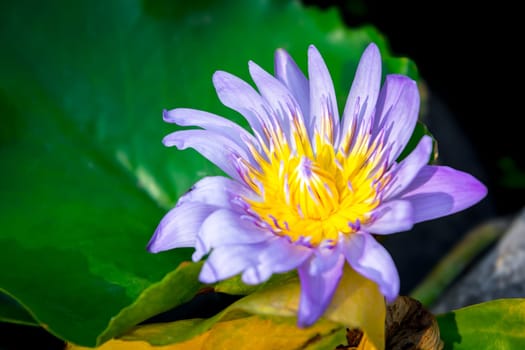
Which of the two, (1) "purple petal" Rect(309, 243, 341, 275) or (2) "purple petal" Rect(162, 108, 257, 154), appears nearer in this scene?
(1) "purple petal" Rect(309, 243, 341, 275)

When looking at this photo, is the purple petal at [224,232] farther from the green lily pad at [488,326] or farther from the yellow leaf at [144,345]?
the green lily pad at [488,326]

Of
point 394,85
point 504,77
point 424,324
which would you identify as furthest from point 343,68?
point 504,77

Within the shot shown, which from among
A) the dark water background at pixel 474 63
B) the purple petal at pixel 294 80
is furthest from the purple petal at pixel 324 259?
the dark water background at pixel 474 63

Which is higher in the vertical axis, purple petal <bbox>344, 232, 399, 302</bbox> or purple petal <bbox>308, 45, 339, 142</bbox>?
purple petal <bbox>308, 45, 339, 142</bbox>

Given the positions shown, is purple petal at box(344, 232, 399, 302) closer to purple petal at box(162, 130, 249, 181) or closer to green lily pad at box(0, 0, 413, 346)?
purple petal at box(162, 130, 249, 181)

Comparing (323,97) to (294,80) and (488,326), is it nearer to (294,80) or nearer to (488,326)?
(294,80)

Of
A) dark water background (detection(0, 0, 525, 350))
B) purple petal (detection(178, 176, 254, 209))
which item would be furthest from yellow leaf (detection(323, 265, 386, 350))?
dark water background (detection(0, 0, 525, 350))

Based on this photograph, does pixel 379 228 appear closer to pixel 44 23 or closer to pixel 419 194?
pixel 419 194
